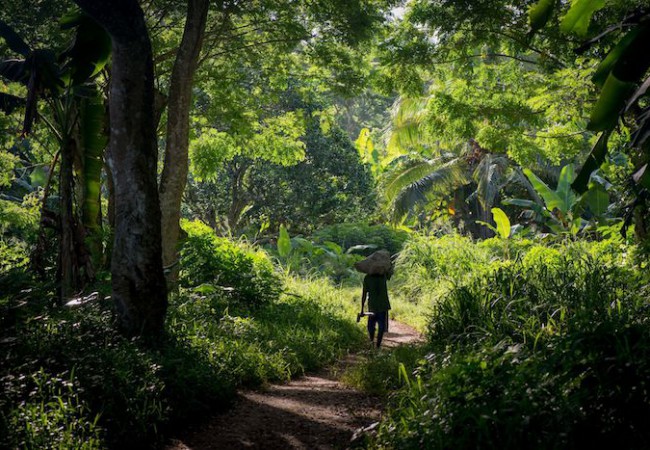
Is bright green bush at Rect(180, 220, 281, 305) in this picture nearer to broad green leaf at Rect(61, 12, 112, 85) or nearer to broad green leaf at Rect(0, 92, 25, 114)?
broad green leaf at Rect(0, 92, 25, 114)

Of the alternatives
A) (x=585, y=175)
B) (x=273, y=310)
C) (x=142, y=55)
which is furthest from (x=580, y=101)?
(x=142, y=55)

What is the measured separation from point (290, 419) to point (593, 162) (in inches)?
149

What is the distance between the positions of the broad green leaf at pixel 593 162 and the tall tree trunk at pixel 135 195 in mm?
4497

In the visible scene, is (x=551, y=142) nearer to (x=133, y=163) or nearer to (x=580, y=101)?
(x=580, y=101)

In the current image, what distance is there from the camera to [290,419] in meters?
6.23

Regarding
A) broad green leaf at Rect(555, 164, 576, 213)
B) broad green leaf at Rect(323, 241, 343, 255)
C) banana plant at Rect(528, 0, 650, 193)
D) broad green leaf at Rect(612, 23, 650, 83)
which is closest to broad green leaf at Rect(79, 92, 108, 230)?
banana plant at Rect(528, 0, 650, 193)

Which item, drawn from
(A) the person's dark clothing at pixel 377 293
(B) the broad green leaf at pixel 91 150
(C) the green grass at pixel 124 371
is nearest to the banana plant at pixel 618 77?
(C) the green grass at pixel 124 371

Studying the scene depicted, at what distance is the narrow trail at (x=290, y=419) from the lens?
5.52 meters

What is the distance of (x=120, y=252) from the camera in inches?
271

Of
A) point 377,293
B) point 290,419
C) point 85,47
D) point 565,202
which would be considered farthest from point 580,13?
point 565,202

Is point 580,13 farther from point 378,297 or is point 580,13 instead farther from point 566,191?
point 566,191

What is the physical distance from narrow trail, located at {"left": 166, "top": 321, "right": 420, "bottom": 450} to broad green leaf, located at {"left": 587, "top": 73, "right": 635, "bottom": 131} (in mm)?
3377

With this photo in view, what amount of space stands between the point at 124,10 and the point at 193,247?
556 centimetres

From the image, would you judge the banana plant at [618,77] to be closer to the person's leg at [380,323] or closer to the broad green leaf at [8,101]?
the person's leg at [380,323]
